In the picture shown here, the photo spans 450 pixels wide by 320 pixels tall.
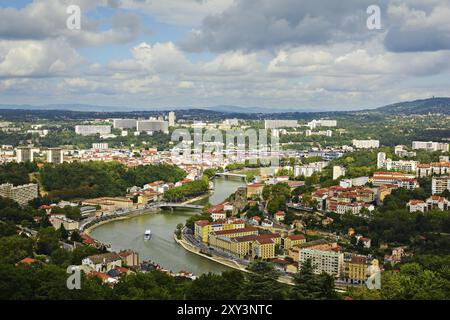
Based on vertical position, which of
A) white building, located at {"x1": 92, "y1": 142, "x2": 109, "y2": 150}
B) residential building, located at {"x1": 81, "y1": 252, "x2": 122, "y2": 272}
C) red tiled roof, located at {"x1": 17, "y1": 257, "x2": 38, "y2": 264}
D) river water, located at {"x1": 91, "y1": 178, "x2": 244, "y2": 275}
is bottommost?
river water, located at {"x1": 91, "y1": 178, "x2": 244, "y2": 275}

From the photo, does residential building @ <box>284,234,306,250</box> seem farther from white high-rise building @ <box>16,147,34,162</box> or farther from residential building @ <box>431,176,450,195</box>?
white high-rise building @ <box>16,147,34,162</box>

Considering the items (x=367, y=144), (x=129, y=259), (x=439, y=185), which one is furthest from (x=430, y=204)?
(x=367, y=144)

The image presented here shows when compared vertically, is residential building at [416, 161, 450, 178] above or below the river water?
above

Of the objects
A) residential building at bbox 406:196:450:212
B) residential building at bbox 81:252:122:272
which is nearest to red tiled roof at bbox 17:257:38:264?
residential building at bbox 81:252:122:272

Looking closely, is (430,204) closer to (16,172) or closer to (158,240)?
(158,240)

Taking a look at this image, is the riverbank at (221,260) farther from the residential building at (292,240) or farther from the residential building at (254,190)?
the residential building at (254,190)

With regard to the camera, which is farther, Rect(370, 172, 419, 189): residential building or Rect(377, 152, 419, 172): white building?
Rect(377, 152, 419, 172): white building
